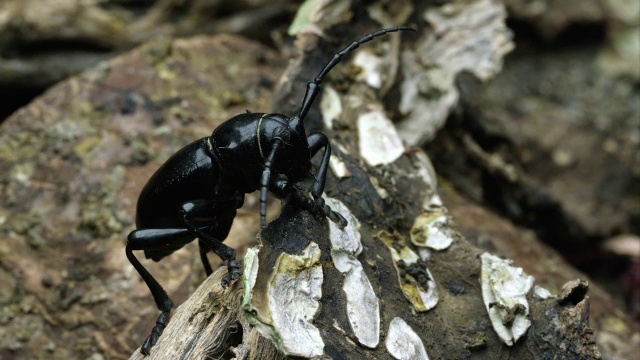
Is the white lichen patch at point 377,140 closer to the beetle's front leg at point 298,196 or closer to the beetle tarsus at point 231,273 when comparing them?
the beetle's front leg at point 298,196

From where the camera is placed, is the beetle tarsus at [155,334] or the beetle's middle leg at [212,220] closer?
the beetle tarsus at [155,334]

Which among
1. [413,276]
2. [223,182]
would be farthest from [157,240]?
[413,276]

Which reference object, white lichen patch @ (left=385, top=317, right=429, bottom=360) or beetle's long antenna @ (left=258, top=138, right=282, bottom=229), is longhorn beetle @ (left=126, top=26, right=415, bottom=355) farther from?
white lichen patch @ (left=385, top=317, right=429, bottom=360)

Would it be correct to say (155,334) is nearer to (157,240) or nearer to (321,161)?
(157,240)

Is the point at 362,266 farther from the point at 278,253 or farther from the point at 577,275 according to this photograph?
the point at 577,275

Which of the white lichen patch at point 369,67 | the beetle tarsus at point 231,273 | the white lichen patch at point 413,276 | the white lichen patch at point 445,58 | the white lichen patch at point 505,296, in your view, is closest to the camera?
the beetle tarsus at point 231,273

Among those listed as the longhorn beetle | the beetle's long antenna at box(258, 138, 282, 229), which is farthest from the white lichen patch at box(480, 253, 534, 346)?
the beetle's long antenna at box(258, 138, 282, 229)

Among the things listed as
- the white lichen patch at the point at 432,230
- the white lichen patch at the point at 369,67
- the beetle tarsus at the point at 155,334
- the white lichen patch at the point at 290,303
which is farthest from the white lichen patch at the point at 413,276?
the white lichen patch at the point at 369,67
